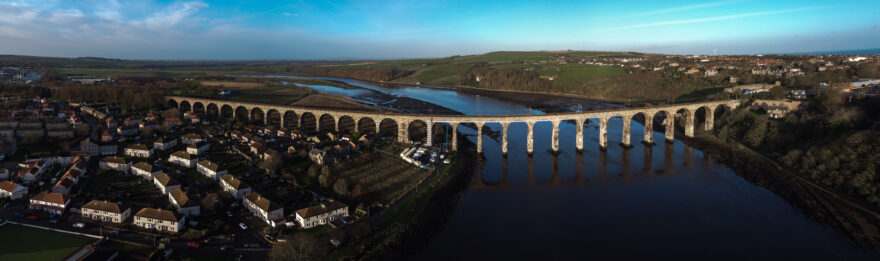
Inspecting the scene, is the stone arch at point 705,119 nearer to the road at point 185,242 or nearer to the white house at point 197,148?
the road at point 185,242

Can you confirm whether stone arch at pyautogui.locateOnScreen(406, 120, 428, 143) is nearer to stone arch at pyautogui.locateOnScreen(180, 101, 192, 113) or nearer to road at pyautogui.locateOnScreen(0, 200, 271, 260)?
road at pyautogui.locateOnScreen(0, 200, 271, 260)

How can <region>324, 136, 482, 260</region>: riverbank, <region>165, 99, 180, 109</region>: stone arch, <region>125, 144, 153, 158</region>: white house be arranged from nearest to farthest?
<region>324, 136, 482, 260</region>: riverbank → <region>125, 144, 153, 158</region>: white house → <region>165, 99, 180, 109</region>: stone arch

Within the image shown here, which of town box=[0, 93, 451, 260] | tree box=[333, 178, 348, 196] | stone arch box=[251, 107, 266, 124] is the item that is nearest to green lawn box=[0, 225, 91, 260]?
town box=[0, 93, 451, 260]

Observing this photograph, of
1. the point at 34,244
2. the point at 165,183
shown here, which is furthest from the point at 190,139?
the point at 34,244

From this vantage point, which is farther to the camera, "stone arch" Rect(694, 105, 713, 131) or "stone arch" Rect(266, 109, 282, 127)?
"stone arch" Rect(266, 109, 282, 127)

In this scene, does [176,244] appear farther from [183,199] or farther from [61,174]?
[61,174]

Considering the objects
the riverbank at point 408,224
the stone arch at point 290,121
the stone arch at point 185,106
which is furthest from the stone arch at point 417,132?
the stone arch at point 185,106

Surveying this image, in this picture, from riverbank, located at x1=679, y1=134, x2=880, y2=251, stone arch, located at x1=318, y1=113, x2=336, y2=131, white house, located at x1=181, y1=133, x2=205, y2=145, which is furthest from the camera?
stone arch, located at x1=318, y1=113, x2=336, y2=131

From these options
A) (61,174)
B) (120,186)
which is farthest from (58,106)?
(120,186)

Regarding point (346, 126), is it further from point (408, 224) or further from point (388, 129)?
point (408, 224)
